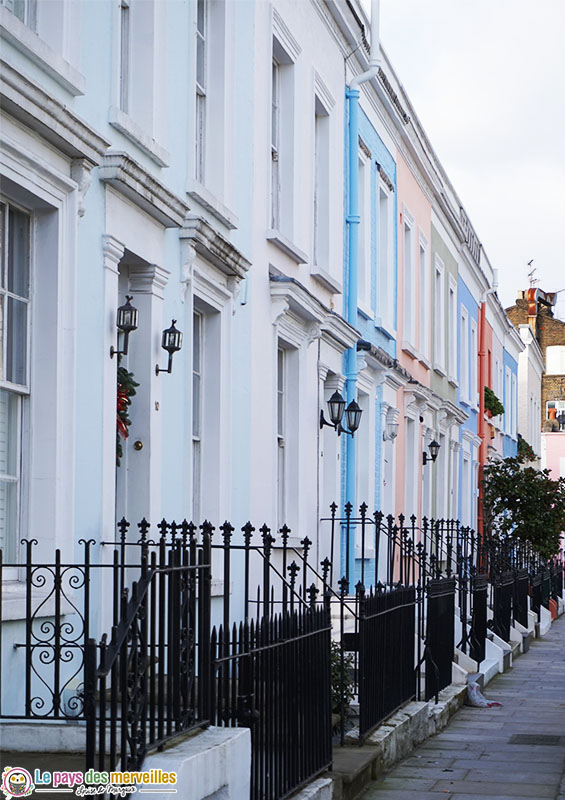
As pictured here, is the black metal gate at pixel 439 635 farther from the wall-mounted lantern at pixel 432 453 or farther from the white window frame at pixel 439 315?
the white window frame at pixel 439 315

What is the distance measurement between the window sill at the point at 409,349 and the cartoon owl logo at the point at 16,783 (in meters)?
14.8

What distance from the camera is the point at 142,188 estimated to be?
8.95 m

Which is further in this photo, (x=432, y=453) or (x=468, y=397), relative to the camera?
(x=468, y=397)

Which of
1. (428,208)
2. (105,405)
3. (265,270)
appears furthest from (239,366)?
(428,208)

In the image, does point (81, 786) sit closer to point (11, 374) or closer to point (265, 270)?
point (11, 374)

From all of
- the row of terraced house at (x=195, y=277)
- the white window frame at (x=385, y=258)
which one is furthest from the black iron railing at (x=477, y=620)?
the white window frame at (x=385, y=258)

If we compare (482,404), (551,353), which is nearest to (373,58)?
(482,404)

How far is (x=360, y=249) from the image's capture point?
17.2m

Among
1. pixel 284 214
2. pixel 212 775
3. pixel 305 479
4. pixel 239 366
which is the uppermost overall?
pixel 284 214

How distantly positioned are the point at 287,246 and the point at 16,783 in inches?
308

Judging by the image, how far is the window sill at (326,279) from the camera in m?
14.3

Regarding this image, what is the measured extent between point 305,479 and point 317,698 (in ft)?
18.6

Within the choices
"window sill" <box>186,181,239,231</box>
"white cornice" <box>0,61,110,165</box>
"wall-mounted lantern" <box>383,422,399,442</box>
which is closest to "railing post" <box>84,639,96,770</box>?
"white cornice" <box>0,61,110,165</box>

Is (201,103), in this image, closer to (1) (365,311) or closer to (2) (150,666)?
(1) (365,311)
